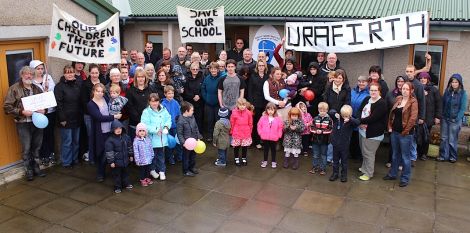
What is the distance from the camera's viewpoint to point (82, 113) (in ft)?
25.8

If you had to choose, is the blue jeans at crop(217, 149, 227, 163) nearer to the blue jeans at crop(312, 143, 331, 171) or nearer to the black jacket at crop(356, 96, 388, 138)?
the blue jeans at crop(312, 143, 331, 171)

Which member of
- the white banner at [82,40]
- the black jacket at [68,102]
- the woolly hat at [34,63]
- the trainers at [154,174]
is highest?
the white banner at [82,40]

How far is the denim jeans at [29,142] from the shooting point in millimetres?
7223

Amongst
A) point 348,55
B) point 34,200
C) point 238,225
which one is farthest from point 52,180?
point 348,55

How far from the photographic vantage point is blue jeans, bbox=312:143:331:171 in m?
7.66

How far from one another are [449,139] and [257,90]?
3871 mm

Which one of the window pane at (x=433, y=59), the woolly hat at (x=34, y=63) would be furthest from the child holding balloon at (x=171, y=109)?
the window pane at (x=433, y=59)

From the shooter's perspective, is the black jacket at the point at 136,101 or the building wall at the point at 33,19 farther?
the black jacket at the point at 136,101

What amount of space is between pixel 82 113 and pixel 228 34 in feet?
17.3

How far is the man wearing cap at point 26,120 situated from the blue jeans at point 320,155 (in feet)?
15.7

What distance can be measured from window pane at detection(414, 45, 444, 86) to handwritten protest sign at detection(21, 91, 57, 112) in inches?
290

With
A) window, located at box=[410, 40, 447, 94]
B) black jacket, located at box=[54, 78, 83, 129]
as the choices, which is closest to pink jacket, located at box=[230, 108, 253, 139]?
black jacket, located at box=[54, 78, 83, 129]

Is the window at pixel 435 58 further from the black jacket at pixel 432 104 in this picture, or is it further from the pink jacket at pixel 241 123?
the pink jacket at pixel 241 123

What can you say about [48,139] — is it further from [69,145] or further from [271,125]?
[271,125]
